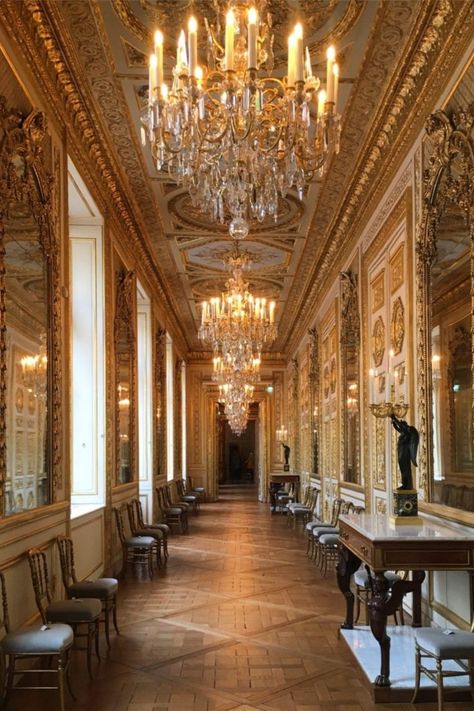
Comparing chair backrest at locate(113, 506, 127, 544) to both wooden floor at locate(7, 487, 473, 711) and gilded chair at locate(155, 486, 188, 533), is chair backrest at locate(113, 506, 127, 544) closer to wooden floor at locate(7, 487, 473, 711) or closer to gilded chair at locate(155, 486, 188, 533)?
wooden floor at locate(7, 487, 473, 711)

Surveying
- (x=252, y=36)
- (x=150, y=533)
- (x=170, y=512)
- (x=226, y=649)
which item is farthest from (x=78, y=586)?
(x=170, y=512)

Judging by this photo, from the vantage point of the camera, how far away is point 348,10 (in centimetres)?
525

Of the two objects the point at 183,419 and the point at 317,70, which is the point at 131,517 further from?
the point at 183,419

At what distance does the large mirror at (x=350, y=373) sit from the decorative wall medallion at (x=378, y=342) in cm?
94

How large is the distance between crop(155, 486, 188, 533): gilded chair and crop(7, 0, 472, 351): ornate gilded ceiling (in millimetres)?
5208

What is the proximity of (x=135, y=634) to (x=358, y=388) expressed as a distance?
440 cm

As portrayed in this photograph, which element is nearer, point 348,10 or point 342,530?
point 348,10

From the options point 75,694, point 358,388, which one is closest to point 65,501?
point 75,694

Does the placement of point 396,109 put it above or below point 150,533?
above

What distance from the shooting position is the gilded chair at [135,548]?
880 centimetres

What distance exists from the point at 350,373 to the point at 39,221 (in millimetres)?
5543

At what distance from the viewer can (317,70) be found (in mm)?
6156

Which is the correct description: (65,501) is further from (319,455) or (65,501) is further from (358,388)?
(319,455)

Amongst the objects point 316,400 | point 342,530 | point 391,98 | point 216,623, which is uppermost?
point 391,98
